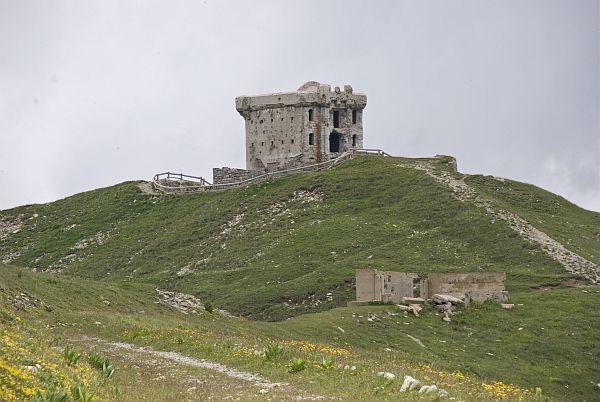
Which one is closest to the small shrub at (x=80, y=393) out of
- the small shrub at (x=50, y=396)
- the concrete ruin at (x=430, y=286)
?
the small shrub at (x=50, y=396)

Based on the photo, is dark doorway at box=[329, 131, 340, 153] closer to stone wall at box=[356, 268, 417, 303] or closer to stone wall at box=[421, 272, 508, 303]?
stone wall at box=[421, 272, 508, 303]

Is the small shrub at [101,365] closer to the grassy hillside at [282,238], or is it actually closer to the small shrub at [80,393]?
the small shrub at [80,393]

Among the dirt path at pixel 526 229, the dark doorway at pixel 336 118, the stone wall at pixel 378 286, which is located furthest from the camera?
the dark doorway at pixel 336 118

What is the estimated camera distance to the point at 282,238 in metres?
83.2

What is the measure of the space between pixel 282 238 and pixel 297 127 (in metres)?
25.2

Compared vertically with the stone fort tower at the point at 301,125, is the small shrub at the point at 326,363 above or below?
below

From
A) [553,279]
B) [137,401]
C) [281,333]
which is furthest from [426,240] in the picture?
[137,401]

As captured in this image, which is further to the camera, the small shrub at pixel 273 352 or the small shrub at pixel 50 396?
the small shrub at pixel 273 352

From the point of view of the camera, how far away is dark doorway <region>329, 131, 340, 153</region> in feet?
362

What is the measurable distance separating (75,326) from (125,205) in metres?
66.9

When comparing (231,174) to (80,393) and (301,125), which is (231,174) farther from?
(80,393)

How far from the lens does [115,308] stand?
48.0m

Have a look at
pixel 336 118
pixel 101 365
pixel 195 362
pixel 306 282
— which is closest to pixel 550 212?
pixel 306 282

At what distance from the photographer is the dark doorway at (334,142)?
110 metres
